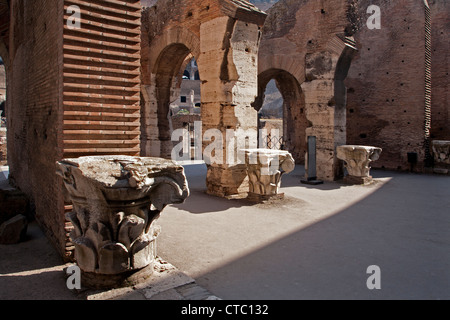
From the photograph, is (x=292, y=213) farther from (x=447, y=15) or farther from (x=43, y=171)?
(x=447, y=15)

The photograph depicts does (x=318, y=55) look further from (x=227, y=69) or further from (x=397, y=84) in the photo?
(x=397, y=84)

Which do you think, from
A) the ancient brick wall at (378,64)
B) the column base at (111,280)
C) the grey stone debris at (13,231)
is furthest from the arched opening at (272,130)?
the column base at (111,280)

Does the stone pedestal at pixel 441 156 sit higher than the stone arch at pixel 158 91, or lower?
lower

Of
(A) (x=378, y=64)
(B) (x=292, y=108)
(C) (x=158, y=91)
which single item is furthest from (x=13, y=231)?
(A) (x=378, y=64)

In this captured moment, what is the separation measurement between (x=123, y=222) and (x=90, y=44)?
2.03 metres

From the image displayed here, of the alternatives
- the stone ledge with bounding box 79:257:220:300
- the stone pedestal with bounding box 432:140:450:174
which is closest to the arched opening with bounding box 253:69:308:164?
the stone pedestal with bounding box 432:140:450:174

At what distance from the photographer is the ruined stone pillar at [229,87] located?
7.02 m

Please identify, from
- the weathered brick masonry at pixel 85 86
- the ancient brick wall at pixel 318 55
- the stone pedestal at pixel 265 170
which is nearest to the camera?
the weathered brick masonry at pixel 85 86

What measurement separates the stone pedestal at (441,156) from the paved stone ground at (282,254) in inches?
179

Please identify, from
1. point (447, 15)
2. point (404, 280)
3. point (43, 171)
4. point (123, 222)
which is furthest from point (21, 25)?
point (447, 15)

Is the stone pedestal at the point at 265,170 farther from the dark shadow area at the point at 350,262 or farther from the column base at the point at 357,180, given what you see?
the column base at the point at 357,180

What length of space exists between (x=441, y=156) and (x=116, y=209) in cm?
1086

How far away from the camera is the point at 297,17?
10031 mm

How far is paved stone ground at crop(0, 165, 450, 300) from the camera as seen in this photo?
120 inches
